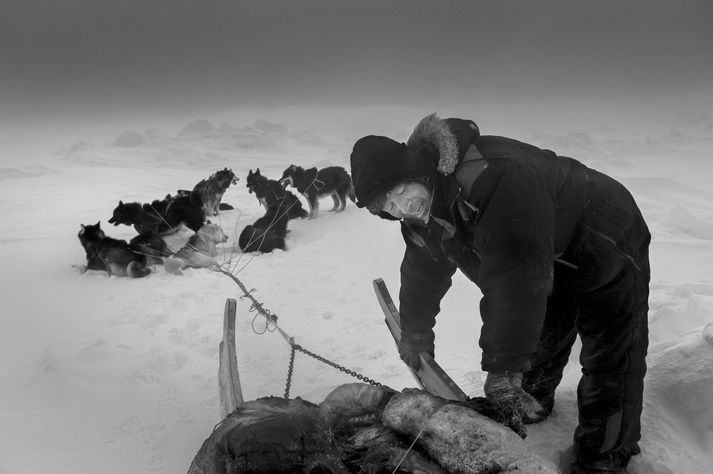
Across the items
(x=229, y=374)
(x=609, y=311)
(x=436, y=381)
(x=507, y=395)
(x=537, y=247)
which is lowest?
(x=229, y=374)

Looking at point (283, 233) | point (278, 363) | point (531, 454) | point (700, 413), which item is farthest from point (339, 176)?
point (531, 454)

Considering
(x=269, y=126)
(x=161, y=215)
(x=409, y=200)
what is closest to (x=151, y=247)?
(x=161, y=215)

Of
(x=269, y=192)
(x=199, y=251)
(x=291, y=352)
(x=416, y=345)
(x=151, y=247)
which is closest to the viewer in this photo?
(x=416, y=345)

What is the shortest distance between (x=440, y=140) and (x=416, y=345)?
1.06 meters

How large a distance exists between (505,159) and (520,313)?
0.46 m

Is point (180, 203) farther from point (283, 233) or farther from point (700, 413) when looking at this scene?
point (700, 413)

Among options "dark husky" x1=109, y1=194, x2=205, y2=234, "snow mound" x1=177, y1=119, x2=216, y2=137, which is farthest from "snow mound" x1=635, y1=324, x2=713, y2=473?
"snow mound" x1=177, y1=119, x2=216, y2=137

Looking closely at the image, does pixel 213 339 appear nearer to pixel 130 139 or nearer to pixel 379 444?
pixel 379 444

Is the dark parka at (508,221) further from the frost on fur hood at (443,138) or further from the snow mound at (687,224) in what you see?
the snow mound at (687,224)

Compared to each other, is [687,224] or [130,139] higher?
[687,224]

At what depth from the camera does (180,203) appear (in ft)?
19.7

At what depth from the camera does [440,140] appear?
1.59m

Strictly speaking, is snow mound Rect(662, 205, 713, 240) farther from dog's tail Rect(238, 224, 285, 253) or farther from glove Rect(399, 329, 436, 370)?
glove Rect(399, 329, 436, 370)

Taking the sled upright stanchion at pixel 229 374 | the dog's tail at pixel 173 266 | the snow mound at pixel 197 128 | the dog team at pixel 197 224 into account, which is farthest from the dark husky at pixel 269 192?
the snow mound at pixel 197 128
